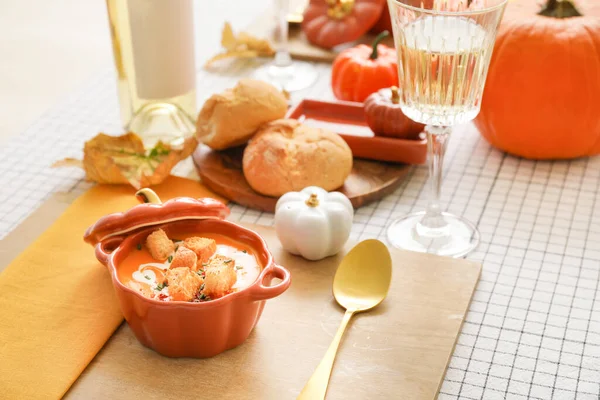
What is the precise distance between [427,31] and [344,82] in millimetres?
589

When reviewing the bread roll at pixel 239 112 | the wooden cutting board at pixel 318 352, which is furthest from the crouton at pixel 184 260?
the bread roll at pixel 239 112

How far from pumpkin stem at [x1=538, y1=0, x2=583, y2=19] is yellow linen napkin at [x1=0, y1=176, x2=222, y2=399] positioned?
2.90 ft

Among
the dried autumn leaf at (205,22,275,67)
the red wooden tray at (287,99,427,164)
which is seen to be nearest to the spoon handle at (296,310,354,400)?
the red wooden tray at (287,99,427,164)

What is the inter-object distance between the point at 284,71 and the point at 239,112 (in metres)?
0.46

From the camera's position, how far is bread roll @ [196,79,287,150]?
1521 mm

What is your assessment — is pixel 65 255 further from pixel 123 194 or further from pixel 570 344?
pixel 570 344

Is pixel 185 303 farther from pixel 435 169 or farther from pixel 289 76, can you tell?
pixel 289 76

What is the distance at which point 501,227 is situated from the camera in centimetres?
144

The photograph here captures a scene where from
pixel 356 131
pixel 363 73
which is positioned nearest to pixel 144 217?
pixel 356 131

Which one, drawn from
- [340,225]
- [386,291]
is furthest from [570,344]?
[340,225]

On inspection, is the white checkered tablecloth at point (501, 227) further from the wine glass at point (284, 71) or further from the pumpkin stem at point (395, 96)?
the pumpkin stem at point (395, 96)

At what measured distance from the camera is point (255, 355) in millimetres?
1105

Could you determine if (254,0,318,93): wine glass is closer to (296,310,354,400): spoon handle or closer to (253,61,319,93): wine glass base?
(253,61,319,93): wine glass base

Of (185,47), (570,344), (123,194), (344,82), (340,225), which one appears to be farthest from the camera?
(344,82)
